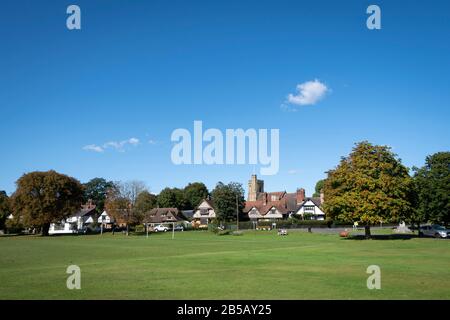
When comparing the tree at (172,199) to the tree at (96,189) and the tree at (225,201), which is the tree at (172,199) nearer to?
the tree at (96,189)

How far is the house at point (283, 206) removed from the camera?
12381 centimetres

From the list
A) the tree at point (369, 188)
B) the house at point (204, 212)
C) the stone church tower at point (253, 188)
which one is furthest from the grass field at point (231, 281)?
the stone church tower at point (253, 188)

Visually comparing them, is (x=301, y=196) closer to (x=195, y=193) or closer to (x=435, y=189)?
(x=195, y=193)

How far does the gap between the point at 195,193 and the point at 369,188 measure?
11939 centimetres

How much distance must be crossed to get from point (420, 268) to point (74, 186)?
3494 inches

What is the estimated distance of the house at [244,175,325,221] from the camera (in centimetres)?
12381

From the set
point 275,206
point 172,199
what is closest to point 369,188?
point 275,206

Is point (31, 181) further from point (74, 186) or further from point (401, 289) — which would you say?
point (401, 289)

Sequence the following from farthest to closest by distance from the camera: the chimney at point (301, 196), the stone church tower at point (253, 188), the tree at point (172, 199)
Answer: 1. the stone church tower at point (253, 188)
2. the tree at point (172, 199)
3. the chimney at point (301, 196)

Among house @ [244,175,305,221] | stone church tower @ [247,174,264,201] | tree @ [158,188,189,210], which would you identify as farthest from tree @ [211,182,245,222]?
stone church tower @ [247,174,264,201]

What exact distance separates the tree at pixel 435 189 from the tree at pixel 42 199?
71156mm
